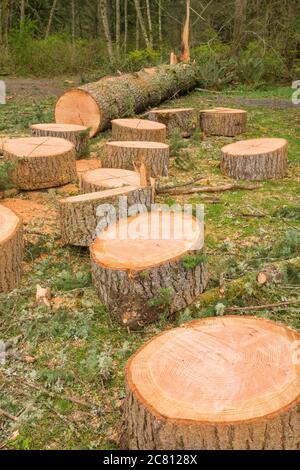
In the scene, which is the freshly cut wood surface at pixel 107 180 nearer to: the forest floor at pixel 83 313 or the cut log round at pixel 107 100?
the forest floor at pixel 83 313

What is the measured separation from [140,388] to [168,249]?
1.42m

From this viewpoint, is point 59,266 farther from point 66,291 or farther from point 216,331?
point 216,331

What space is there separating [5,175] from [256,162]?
3.03 m

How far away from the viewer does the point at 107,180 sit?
529cm

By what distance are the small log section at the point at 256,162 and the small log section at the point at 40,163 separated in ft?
6.47

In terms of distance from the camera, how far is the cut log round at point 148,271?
3543mm

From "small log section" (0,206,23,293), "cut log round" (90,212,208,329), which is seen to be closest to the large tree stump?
"small log section" (0,206,23,293)

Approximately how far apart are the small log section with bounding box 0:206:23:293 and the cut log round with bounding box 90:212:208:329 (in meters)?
0.70

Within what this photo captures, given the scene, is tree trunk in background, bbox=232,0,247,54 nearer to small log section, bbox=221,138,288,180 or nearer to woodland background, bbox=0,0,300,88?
woodland background, bbox=0,0,300,88

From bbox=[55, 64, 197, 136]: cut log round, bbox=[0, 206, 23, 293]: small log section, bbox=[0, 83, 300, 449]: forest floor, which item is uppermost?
bbox=[55, 64, 197, 136]: cut log round

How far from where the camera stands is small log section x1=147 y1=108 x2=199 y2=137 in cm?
885
